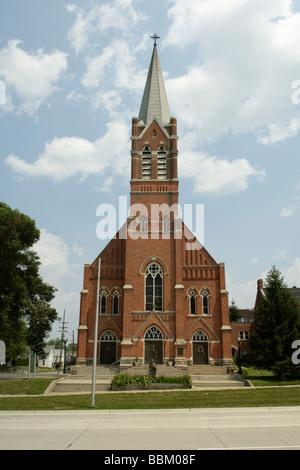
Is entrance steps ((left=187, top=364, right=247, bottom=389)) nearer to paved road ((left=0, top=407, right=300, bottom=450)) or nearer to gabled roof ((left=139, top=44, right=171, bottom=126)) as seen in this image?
paved road ((left=0, top=407, right=300, bottom=450))

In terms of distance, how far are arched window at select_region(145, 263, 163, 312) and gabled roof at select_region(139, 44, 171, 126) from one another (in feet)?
55.6

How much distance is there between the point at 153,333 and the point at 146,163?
1765cm

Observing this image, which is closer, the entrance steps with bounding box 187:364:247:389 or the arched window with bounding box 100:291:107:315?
the entrance steps with bounding box 187:364:247:389

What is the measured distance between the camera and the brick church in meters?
35.6

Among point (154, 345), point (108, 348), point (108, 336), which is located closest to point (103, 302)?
point (108, 336)

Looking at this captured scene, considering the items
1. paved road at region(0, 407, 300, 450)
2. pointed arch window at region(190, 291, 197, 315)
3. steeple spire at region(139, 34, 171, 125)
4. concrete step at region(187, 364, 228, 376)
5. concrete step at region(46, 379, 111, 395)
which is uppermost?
steeple spire at region(139, 34, 171, 125)

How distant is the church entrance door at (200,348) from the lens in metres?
36.2

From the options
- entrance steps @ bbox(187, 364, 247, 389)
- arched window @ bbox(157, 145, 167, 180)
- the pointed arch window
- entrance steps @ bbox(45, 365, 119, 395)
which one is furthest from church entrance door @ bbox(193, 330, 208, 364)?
arched window @ bbox(157, 145, 167, 180)

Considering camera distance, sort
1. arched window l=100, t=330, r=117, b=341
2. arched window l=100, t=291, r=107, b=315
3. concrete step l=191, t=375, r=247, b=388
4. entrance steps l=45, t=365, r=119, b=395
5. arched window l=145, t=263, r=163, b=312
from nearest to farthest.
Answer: entrance steps l=45, t=365, r=119, b=395
concrete step l=191, t=375, r=247, b=388
arched window l=145, t=263, r=163, b=312
arched window l=100, t=330, r=117, b=341
arched window l=100, t=291, r=107, b=315

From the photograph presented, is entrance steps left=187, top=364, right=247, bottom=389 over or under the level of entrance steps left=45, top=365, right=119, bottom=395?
over

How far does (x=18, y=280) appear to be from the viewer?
120 feet

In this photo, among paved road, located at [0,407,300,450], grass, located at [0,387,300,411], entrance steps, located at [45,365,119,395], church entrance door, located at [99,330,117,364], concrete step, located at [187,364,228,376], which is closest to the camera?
paved road, located at [0,407,300,450]

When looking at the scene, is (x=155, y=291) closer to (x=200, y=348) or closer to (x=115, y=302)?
(x=115, y=302)

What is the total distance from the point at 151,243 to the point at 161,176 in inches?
305
